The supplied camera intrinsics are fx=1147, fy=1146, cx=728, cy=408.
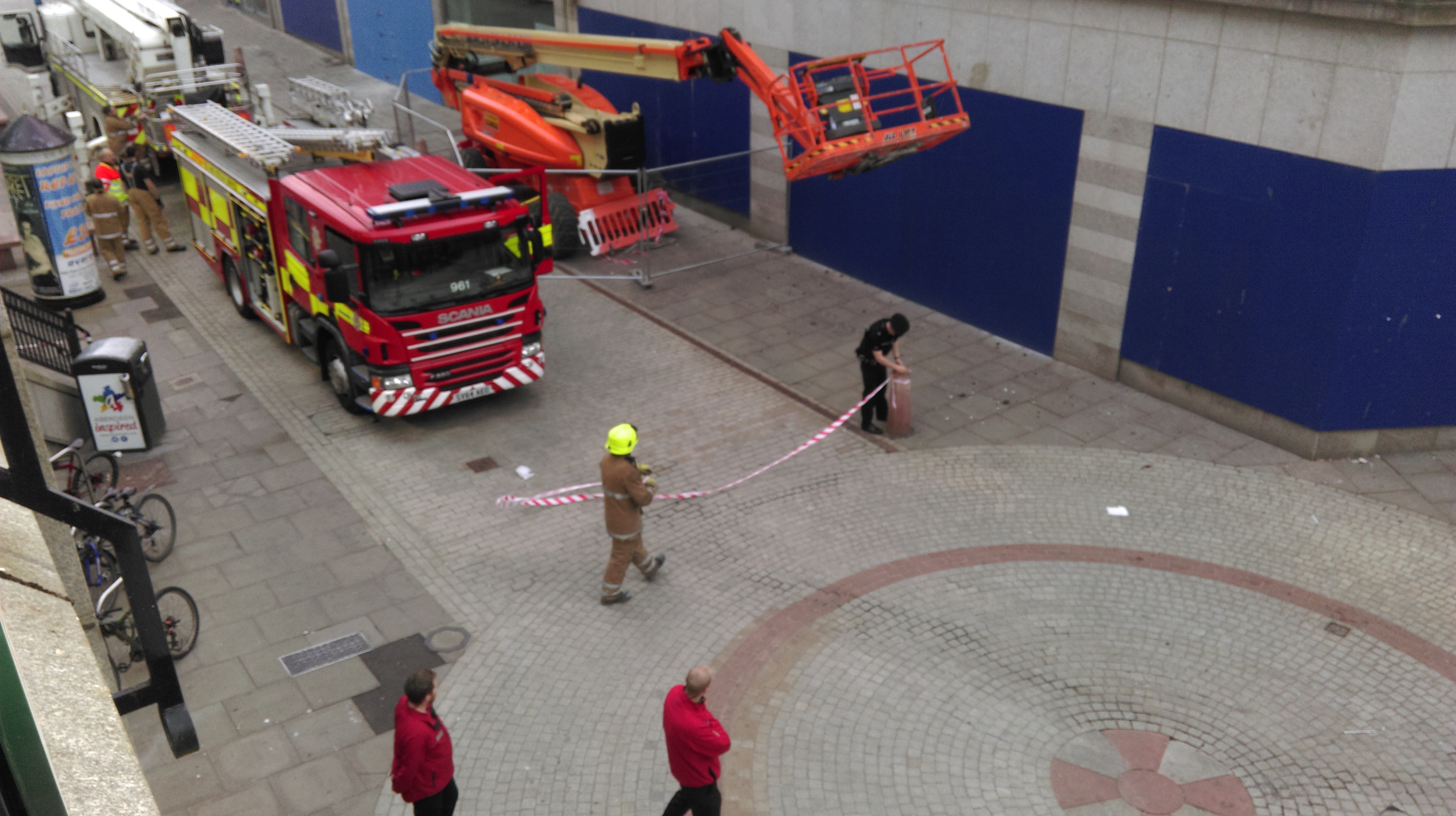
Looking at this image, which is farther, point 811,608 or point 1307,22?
point 1307,22

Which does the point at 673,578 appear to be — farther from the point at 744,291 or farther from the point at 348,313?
the point at 744,291

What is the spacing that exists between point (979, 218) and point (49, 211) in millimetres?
12825

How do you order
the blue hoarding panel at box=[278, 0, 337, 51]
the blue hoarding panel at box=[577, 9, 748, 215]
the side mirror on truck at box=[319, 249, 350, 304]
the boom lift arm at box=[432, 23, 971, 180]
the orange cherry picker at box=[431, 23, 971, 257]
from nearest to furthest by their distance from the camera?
1. the side mirror on truck at box=[319, 249, 350, 304]
2. the boom lift arm at box=[432, 23, 971, 180]
3. the orange cherry picker at box=[431, 23, 971, 257]
4. the blue hoarding panel at box=[577, 9, 748, 215]
5. the blue hoarding panel at box=[278, 0, 337, 51]

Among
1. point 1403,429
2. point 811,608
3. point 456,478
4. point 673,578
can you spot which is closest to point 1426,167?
point 1403,429

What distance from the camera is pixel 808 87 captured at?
44.2 feet

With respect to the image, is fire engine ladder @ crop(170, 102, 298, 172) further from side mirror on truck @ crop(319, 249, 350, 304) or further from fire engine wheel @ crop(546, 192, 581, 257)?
fire engine wheel @ crop(546, 192, 581, 257)

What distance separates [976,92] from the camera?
1496 cm

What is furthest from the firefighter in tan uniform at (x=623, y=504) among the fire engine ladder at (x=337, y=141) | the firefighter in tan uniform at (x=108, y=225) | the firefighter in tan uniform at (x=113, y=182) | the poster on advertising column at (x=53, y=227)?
the firefighter in tan uniform at (x=113, y=182)

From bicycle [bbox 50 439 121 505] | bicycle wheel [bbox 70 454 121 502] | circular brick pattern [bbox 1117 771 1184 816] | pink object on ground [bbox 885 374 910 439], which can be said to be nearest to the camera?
circular brick pattern [bbox 1117 771 1184 816]

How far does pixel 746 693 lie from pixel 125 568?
247 inches

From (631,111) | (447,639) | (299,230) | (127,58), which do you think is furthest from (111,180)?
(447,639)

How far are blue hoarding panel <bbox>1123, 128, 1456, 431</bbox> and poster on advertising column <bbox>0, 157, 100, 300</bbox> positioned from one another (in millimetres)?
14373

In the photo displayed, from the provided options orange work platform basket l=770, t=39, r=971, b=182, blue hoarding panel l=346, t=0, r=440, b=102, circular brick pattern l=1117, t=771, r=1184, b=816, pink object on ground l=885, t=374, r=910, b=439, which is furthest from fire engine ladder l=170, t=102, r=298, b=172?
circular brick pattern l=1117, t=771, r=1184, b=816

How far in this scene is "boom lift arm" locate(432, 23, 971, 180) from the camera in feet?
43.6
